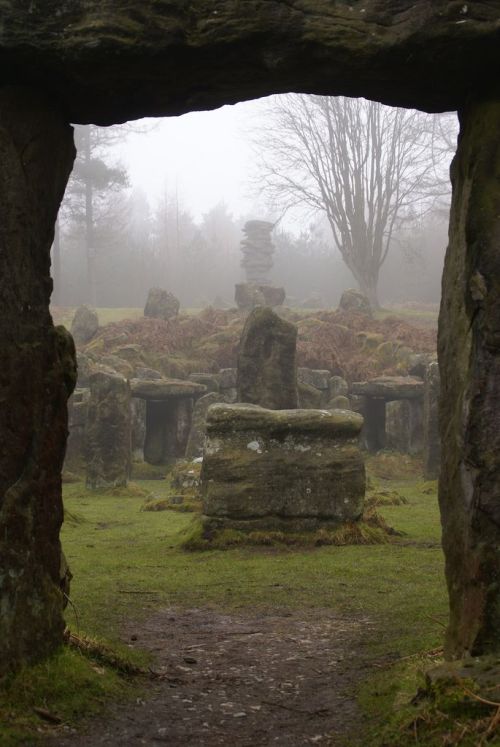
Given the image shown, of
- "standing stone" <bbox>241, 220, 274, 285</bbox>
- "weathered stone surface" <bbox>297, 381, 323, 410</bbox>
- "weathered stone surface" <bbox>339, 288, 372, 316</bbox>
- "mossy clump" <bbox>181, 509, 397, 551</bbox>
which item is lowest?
"mossy clump" <bbox>181, 509, 397, 551</bbox>

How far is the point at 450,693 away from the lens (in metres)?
3.65

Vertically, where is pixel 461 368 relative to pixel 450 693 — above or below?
above

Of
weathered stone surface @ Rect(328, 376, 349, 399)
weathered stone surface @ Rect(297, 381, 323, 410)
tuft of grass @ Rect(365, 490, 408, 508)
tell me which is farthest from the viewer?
weathered stone surface @ Rect(328, 376, 349, 399)

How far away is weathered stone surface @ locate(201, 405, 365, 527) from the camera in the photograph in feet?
31.1

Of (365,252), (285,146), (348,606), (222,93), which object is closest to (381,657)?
(348,606)

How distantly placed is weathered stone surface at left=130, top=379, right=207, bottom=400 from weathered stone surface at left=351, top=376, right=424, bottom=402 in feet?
12.6

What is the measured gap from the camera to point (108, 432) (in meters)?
15.7

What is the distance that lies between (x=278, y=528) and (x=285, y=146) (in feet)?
106

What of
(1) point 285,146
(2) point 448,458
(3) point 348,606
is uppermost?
(1) point 285,146

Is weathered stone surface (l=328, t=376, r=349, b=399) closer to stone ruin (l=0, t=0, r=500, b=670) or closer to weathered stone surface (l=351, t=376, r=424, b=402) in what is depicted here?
weathered stone surface (l=351, t=376, r=424, b=402)

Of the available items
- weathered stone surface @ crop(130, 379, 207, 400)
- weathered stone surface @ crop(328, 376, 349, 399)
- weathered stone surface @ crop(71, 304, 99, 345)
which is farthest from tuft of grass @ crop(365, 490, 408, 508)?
weathered stone surface @ crop(71, 304, 99, 345)

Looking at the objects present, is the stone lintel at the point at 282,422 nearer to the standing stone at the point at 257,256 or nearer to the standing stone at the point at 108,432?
the standing stone at the point at 108,432

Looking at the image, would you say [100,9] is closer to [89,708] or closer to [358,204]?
[89,708]

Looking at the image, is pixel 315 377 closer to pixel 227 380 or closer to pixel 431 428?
pixel 227 380
